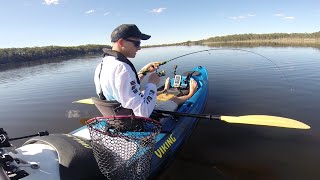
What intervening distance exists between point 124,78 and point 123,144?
2.90ft

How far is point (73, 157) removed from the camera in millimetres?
3271

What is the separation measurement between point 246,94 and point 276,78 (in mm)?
3934

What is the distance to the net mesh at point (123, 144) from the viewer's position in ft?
11.5

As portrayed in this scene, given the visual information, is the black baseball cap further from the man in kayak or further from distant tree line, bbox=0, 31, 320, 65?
distant tree line, bbox=0, 31, 320, 65

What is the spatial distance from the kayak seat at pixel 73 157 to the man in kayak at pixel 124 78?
27.6 inches

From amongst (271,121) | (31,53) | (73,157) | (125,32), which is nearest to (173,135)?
(271,121)

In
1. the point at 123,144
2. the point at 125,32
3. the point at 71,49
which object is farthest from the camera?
the point at 71,49

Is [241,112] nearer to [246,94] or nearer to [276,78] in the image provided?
[246,94]

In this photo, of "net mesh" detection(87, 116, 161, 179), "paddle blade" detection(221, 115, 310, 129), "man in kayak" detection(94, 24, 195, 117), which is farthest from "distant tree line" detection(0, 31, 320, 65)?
"net mesh" detection(87, 116, 161, 179)

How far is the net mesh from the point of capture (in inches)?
138

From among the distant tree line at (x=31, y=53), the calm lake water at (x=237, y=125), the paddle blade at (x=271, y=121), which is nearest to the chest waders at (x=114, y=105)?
the paddle blade at (x=271, y=121)

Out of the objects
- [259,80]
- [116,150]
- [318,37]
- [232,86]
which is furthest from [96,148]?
[318,37]

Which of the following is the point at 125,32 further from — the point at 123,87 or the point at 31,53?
the point at 31,53

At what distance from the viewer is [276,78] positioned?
14.0 m
